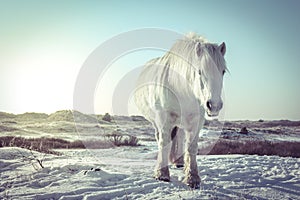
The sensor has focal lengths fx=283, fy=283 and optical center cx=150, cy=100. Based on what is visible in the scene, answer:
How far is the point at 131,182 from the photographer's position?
16.2 feet

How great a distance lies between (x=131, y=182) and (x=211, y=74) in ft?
7.56

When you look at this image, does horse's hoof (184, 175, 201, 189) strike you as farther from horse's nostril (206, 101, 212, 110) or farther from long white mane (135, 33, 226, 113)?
horse's nostril (206, 101, 212, 110)

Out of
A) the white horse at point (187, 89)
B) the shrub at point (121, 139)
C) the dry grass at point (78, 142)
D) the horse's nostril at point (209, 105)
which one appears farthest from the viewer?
the shrub at point (121, 139)

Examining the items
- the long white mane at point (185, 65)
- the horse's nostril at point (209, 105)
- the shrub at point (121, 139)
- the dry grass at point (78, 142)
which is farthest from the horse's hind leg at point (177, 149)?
the shrub at point (121, 139)

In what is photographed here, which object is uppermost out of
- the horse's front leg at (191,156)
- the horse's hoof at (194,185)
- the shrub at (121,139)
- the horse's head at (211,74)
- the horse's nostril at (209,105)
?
the horse's head at (211,74)

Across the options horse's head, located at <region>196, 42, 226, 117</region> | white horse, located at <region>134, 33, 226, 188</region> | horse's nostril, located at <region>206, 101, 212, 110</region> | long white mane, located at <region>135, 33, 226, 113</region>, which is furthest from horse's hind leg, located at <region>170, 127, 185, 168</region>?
horse's nostril, located at <region>206, 101, 212, 110</region>

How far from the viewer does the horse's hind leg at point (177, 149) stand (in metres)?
6.99

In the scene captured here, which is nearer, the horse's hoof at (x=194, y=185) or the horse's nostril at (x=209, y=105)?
the horse's nostril at (x=209, y=105)

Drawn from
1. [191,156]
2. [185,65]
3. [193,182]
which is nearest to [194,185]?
[193,182]

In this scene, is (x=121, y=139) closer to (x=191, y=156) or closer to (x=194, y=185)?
(x=191, y=156)

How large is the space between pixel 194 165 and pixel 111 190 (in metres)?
1.80

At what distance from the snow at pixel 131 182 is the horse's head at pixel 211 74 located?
1.42 meters

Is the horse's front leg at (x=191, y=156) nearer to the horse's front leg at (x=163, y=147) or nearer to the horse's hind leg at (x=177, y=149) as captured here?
the horse's front leg at (x=163, y=147)

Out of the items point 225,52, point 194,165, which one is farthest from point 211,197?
point 225,52
